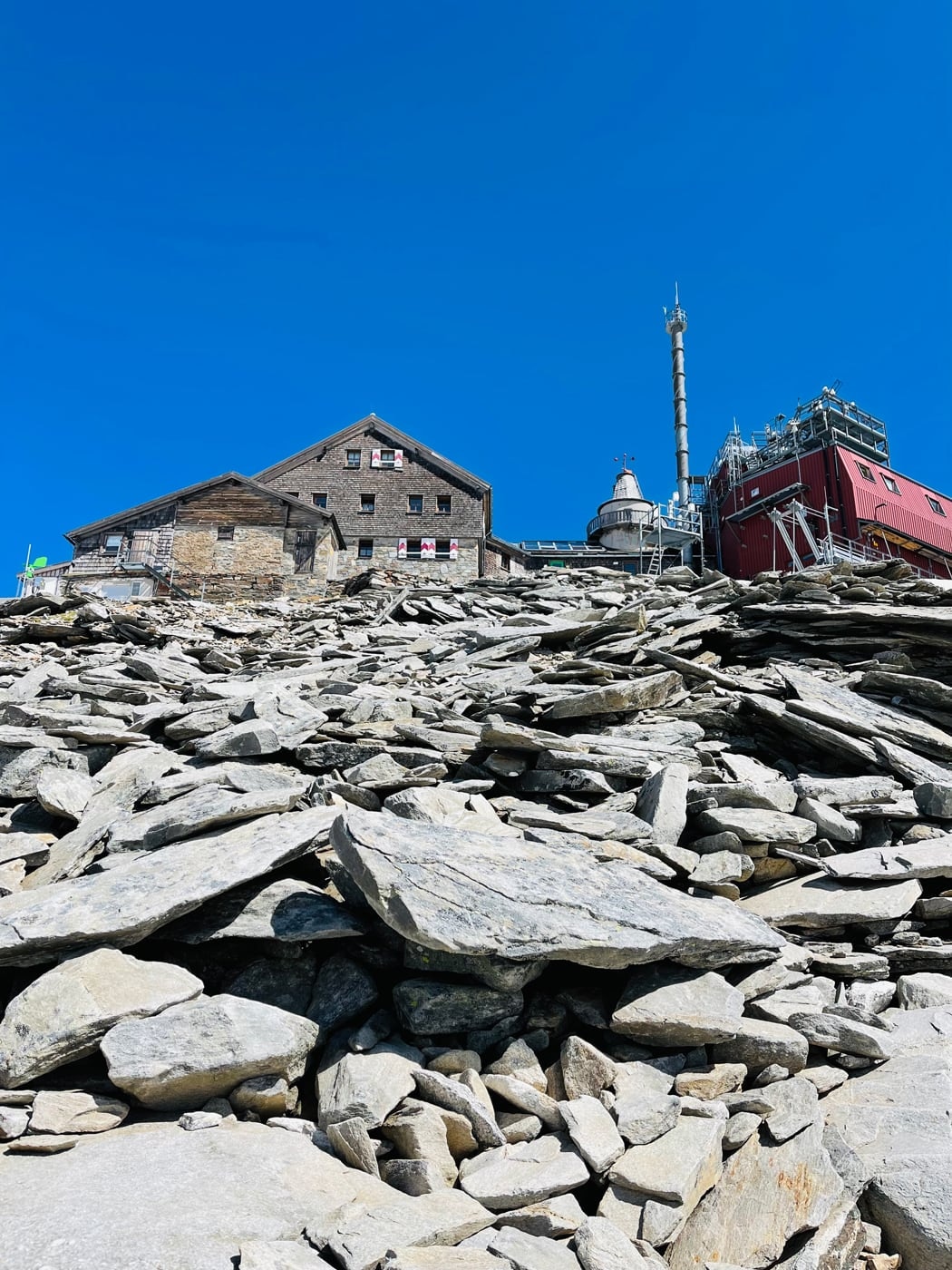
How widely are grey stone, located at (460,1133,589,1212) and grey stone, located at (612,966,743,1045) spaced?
929 mm

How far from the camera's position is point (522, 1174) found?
3.71 metres

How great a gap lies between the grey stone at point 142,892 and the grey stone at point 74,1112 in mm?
892

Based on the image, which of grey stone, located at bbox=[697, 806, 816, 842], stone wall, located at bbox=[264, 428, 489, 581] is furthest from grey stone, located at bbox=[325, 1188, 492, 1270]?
stone wall, located at bbox=[264, 428, 489, 581]

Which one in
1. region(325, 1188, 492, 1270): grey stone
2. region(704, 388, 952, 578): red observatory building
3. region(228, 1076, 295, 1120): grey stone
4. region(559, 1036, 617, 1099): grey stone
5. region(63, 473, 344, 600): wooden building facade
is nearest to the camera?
region(325, 1188, 492, 1270): grey stone

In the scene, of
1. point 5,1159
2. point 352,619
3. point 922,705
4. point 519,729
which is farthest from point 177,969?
point 352,619

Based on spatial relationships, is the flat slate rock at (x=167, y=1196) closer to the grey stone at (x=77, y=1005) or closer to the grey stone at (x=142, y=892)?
the grey stone at (x=77, y=1005)

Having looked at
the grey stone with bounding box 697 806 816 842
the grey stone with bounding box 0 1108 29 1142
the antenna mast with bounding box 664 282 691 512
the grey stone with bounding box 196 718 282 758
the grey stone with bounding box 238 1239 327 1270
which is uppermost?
the antenna mast with bounding box 664 282 691 512

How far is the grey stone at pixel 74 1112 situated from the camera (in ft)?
12.6

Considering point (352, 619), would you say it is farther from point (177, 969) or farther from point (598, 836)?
point (177, 969)

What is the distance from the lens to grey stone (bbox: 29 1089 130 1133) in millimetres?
3828

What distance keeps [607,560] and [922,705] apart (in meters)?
43.8

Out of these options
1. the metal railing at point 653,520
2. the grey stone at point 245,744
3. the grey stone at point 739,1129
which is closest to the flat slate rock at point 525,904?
the grey stone at point 739,1129

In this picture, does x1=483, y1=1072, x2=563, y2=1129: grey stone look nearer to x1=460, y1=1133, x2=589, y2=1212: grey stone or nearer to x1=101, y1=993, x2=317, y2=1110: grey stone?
x1=460, y1=1133, x2=589, y2=1212: grey stone

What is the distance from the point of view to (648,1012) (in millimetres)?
4727
